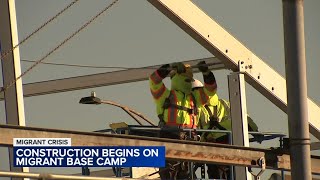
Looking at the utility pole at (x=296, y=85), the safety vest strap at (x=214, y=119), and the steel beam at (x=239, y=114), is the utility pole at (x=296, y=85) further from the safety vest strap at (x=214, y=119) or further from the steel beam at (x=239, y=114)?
the safety vest strap at (x=214, y=119)

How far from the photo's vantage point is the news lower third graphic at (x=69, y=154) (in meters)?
14.1

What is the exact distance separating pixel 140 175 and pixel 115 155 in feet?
21.5

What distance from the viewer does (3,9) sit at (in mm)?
17703

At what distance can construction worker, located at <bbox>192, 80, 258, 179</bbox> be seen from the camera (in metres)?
20.2

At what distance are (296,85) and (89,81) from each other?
1305 cm

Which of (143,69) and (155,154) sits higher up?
(143,69)

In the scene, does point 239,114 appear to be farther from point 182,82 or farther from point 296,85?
point 296,85

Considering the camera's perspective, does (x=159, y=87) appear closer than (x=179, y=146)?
No

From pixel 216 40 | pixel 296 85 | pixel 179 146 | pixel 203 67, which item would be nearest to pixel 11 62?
pixel 179 146

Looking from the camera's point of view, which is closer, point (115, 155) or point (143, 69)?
point (115, 155)

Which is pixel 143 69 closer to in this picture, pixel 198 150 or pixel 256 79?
pixel 256 79

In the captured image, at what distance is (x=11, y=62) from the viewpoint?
17.7m

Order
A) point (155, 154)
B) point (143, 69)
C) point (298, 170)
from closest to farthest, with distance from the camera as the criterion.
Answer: point (298, 170)
point (155, 154)
point (143, 69)

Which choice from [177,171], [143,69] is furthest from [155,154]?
[143,69]
